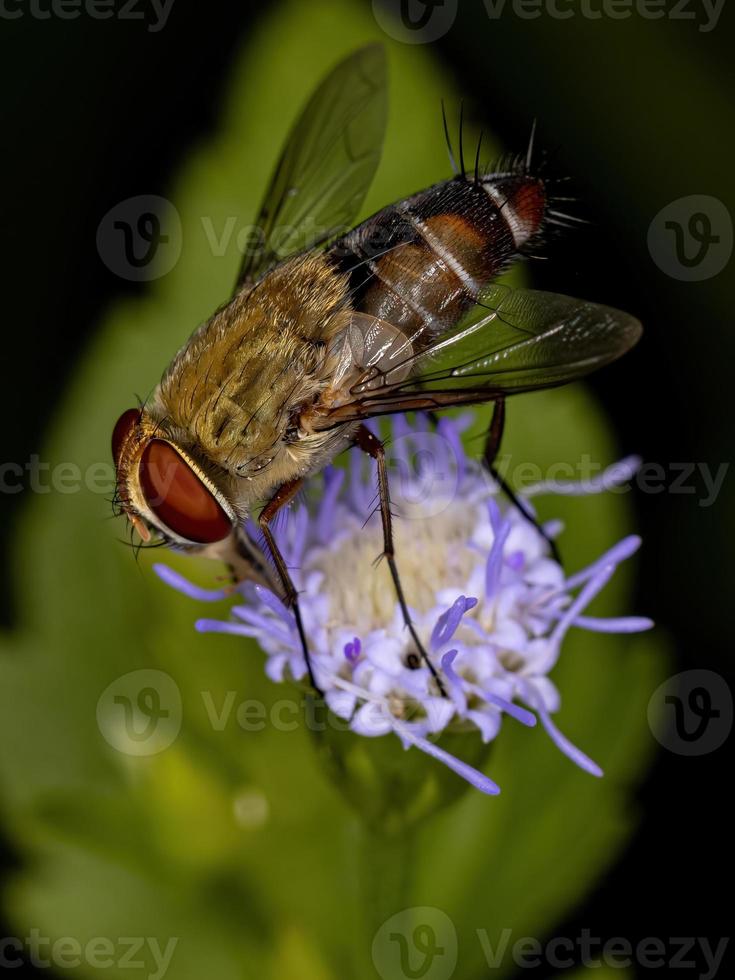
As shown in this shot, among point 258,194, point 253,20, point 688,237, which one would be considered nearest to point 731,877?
point 688,237

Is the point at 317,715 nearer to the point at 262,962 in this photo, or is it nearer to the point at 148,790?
the point at 148,790

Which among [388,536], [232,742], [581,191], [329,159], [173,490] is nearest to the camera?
[173,490]

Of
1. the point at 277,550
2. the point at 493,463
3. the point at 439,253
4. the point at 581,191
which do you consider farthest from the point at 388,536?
the point at 581,191

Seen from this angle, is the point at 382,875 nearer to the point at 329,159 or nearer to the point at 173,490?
the point at 173,490

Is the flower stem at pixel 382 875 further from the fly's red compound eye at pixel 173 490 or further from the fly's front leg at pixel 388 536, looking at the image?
the fly's red compound eye at pixel 173 490

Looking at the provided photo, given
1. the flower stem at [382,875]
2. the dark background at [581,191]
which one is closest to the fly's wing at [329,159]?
the dark background at [581,191]
